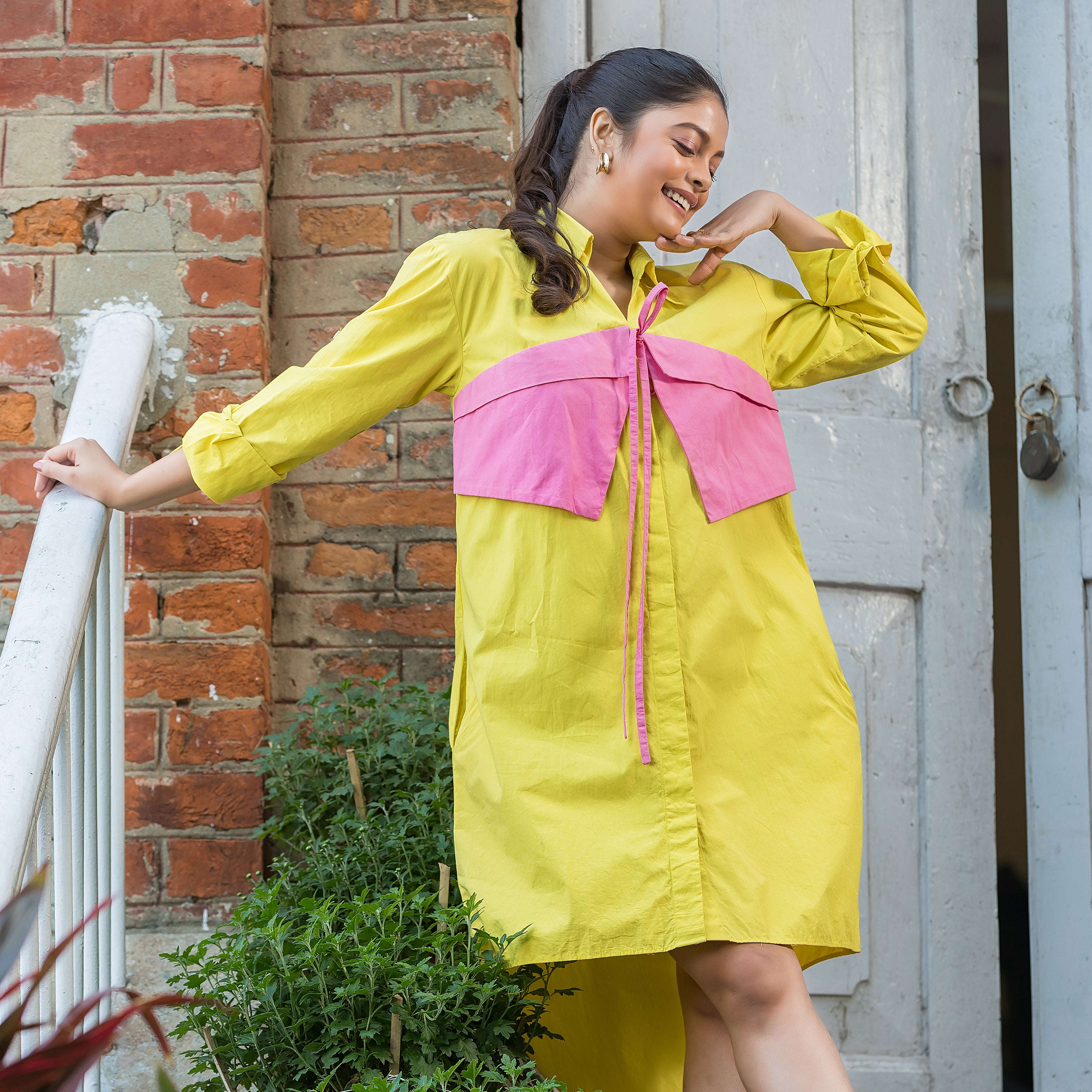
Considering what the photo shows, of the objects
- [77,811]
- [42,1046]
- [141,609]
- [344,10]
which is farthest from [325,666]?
[42,1046]

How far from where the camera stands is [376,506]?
2.13 meters

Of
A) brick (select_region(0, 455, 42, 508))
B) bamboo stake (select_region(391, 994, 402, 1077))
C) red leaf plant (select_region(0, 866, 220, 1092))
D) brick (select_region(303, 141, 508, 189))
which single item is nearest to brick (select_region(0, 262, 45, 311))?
brick (select_region(0, 455, 42, 508))

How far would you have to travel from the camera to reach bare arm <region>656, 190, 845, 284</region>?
163cm

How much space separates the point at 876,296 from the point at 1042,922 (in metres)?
1.28

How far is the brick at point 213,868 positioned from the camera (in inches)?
75.3

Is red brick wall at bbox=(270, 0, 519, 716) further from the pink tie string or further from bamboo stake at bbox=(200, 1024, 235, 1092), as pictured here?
bamboo stake at bbox=(200, 1024, 235, 1092)

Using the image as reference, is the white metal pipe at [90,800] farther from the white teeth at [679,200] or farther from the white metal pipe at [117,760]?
the white teeth at [679,200]

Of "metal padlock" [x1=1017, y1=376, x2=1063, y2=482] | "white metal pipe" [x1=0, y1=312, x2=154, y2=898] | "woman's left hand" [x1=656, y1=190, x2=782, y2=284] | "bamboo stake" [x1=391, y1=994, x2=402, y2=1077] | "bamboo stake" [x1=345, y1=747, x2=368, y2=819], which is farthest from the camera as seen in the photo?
"metal padlock" [x1=1017, y1=376, x2=1063, y2=482]

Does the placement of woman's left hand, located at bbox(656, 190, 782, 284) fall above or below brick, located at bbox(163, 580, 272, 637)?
above

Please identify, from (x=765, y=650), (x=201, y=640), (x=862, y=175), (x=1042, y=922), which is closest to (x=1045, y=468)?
(x=862, y=175)

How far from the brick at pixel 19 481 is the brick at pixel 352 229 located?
632 millimetres

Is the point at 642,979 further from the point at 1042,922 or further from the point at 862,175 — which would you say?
the point at 862,175

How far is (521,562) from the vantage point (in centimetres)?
149

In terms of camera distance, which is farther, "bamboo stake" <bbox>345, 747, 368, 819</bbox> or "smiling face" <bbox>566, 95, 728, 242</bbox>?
"bamboo stake" <bbox>345, 747, 368, 819</bbox>
